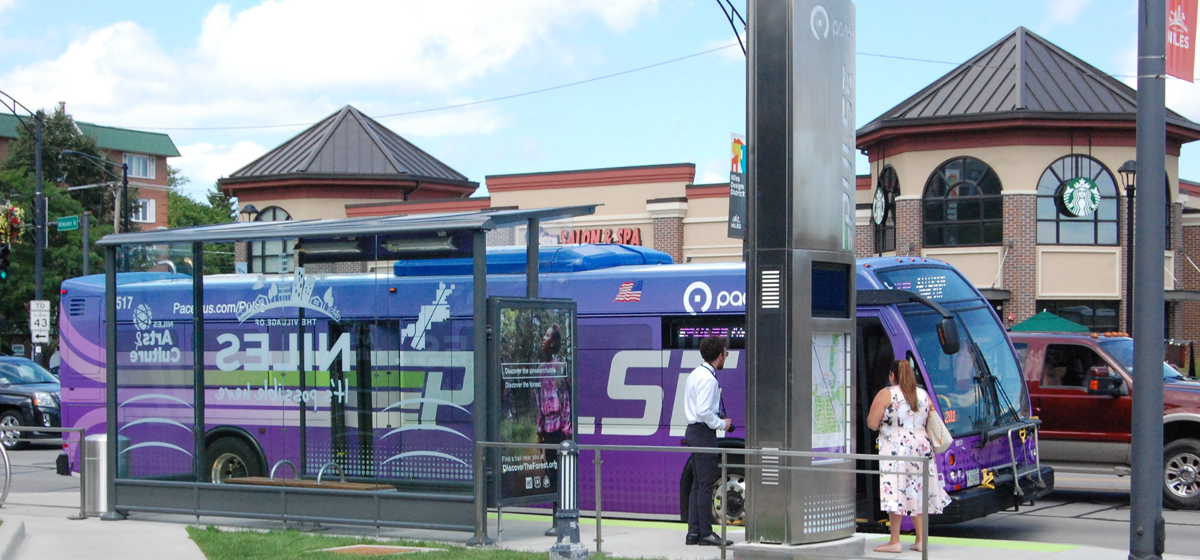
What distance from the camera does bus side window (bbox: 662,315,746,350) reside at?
11.6 m

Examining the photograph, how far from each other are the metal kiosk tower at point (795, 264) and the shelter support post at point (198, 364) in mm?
6289

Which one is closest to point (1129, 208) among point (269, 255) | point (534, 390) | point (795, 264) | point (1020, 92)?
point (1020, 92)

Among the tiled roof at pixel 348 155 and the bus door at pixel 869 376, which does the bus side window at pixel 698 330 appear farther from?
the tiled roof at pixel 348 155

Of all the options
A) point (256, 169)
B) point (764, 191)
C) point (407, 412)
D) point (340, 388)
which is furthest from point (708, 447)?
point (256, 169)

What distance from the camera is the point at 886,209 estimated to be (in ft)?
116

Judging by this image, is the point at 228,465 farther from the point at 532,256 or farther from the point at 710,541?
the point at 710,541

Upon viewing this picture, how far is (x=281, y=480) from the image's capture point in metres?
11.6

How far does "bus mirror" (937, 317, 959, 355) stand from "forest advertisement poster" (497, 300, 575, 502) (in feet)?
10.7

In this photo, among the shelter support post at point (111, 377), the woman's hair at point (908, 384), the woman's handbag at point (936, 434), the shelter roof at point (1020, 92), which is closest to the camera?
the woman's hair at point (908, 384)

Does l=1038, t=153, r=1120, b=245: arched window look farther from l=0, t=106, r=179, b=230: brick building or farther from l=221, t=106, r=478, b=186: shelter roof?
l=0, t=106, r=179, b=230: brick building

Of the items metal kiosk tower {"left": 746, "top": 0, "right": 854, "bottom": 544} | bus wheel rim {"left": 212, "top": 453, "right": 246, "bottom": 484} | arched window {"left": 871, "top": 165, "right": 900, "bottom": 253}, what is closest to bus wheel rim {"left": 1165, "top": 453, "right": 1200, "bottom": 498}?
metal kiosk tower {"left": 746, "top": 0, "right": 854, "bottom": 544}

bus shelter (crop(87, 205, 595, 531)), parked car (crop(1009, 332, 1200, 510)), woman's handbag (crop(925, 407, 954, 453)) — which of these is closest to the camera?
woman's handbag (crop(925, 407, 954, 453))

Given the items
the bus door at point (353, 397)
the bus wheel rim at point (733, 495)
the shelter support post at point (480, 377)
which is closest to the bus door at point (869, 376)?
the bus wheel rim at point (733, 495)

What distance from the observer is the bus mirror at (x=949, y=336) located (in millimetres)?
10195
